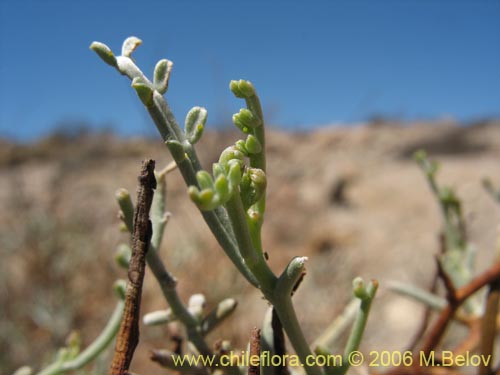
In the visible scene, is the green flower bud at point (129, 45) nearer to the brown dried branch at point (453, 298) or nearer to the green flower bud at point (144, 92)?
the green flower bud at point (144, 92)

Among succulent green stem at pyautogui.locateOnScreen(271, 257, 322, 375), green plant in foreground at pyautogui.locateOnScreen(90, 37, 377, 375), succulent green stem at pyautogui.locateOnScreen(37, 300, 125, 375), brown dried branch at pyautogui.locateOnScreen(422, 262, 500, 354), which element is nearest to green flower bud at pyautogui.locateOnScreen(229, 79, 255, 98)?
green plant in foreground at pyautogui.locateOnScreen(90, 37, 377, 375)

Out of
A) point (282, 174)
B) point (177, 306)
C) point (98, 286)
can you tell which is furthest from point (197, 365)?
point (282, 174)

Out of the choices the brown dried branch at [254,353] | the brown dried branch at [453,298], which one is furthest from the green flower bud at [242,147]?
the brown dried branch at [453,298]

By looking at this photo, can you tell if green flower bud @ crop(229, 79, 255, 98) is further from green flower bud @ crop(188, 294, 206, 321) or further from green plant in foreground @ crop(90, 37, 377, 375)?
green flower bud @ crop(188, 294, 206, 321)

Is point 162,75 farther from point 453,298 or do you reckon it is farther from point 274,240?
point 274,240

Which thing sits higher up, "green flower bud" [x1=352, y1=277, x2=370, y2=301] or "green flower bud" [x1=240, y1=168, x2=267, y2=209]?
"green flower bud" [x1=240, y1=168, x2=267, y2=209]

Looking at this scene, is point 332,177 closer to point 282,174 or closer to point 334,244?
point 282,174

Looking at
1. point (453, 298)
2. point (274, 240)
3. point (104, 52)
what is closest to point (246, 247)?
point (104, 52)
